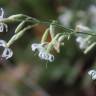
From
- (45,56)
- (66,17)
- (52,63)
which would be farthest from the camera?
(52,63)

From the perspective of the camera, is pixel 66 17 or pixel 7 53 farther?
pixel 66 17

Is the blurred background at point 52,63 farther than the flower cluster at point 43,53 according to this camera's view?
Yes

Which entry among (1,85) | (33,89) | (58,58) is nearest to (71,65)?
(58,58)

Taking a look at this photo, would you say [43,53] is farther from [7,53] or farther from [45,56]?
[7,53]


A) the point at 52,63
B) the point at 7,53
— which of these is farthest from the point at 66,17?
the point at 7,53

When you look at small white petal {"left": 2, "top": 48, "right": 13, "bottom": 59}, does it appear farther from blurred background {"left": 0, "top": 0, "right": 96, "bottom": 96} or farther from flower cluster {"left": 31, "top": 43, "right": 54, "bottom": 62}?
blurred background {"left": 0, "top": 0, "right": 96, "bottom": 96}

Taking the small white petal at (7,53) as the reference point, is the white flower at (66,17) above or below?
above

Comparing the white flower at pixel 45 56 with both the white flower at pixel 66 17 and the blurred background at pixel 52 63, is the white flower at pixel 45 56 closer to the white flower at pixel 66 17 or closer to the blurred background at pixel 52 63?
the blurred background at pixel 52 63

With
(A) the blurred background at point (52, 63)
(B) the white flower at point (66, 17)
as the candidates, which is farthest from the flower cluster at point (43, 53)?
(B) the white flower at point (66, 17)

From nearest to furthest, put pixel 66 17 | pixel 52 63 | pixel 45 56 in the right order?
pixel 45 56 < pixel 66 17 < pixel 52 63

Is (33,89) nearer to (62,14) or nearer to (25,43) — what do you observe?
(25,43)
